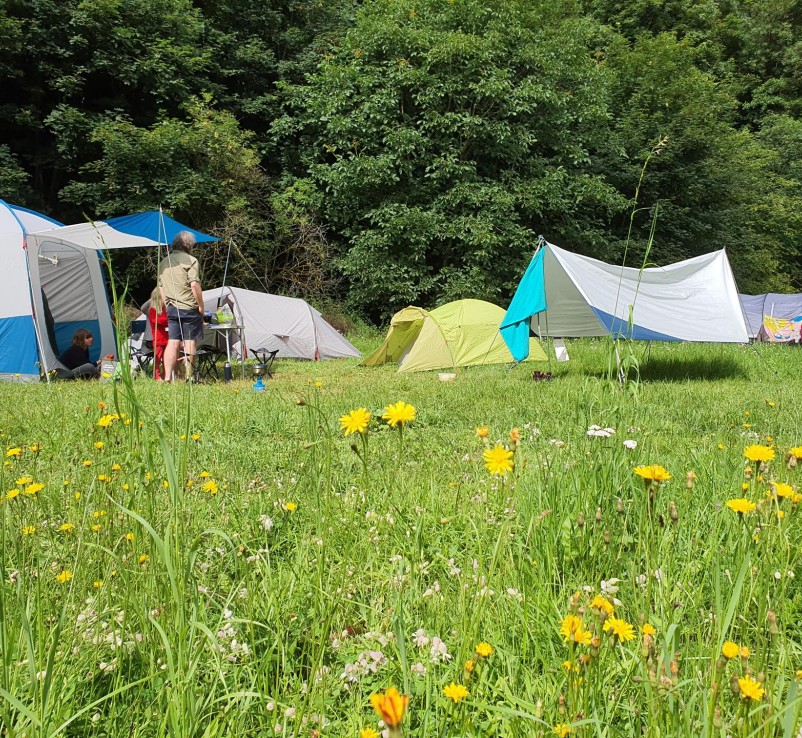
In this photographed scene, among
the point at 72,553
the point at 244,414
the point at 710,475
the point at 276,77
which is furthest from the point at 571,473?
the point at 276,77

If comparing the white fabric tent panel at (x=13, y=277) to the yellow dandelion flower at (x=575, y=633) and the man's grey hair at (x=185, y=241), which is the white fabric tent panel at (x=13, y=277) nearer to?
the man's grey hair at (x=185, y=241)

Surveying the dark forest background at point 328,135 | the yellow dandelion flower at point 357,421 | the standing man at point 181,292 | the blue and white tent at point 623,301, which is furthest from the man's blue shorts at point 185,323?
the dark forest background at point 328,135

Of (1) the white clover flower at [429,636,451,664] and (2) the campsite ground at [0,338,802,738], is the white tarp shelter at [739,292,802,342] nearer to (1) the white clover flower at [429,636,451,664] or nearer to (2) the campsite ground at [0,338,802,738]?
(2) the campsite ground at [0,338,802,738]

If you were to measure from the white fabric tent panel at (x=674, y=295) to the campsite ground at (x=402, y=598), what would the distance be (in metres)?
3.73

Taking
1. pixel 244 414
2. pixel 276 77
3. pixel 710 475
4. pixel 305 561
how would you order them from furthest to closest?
pixel 276 77, pixel 244 414, pixel 710 475, pixel 305 561

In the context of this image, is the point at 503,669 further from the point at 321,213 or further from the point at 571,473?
the point at 321,213

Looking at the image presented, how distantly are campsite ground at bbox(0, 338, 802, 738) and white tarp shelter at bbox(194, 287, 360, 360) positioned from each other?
6.93m

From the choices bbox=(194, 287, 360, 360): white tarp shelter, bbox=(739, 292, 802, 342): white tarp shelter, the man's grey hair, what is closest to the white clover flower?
the man's grey hair

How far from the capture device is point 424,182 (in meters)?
12.9

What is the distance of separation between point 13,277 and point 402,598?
663 cm

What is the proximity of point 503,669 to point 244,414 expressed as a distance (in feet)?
9.34

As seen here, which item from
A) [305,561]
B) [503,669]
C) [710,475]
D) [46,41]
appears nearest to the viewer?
[503,669]

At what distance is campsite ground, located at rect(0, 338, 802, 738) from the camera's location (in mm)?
788

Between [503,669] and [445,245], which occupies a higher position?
[445,245]
